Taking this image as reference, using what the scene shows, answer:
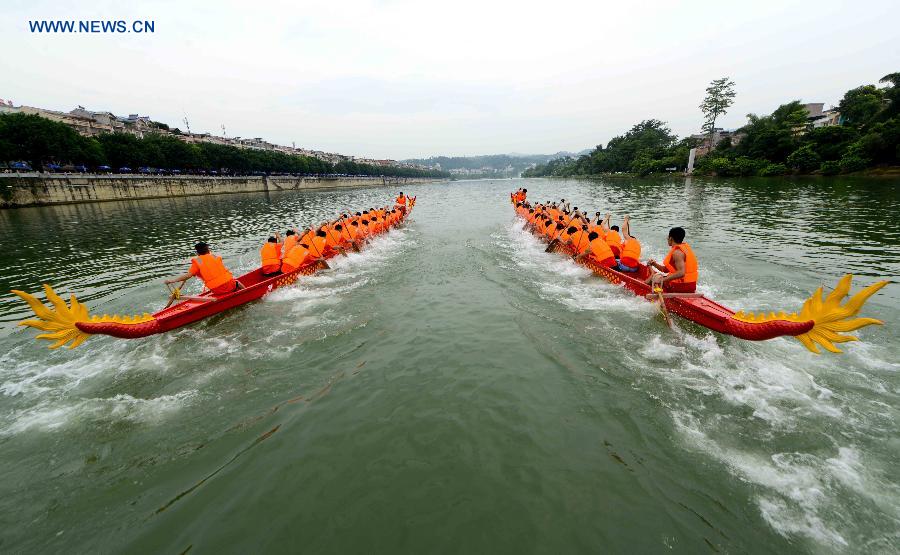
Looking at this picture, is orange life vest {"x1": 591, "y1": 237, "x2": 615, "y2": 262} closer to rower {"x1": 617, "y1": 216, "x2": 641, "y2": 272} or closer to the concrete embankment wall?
rower {"x1": 617, "y1": 216, "x2": 641, "y2": 272}

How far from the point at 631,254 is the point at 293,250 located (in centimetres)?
990

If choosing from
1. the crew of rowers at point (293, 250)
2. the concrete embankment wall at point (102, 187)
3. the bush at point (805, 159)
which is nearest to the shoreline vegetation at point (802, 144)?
the bush at point (805, 159)

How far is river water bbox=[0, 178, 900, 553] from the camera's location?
11.5 feet

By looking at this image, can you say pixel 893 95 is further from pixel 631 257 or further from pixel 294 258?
pixel 294 258

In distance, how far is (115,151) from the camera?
44.7 m

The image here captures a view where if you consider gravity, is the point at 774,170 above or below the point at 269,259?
above

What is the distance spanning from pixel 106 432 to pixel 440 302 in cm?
655

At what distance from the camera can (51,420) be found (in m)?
5.26

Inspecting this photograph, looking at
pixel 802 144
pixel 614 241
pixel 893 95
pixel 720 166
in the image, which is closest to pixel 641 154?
pixel 720 166

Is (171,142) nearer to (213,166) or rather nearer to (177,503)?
(213,166)

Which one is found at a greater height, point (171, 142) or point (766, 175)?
point (171, 142)

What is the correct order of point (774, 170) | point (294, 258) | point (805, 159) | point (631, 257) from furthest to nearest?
1. point (774, 170)
2. point (805, 159)
3. point (294, 258)
4. point (631, 257)

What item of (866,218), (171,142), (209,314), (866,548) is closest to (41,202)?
(171,142)

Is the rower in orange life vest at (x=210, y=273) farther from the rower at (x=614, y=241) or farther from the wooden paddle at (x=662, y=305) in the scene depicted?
the rower at (x=614, y=241)
